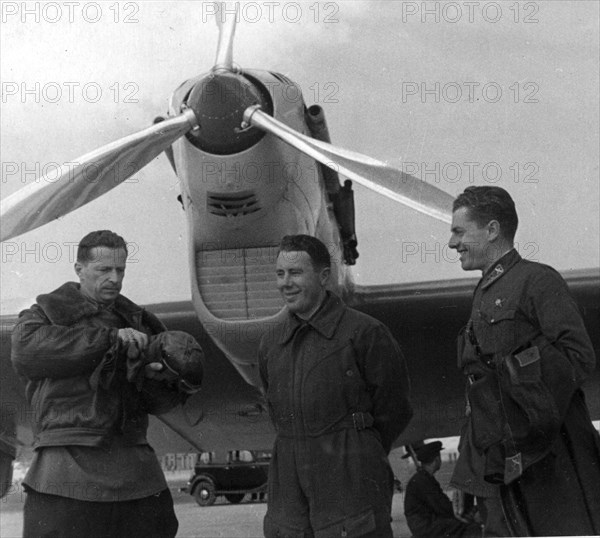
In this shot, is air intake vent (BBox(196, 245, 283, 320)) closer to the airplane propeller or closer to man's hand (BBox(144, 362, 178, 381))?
the airplane propeller

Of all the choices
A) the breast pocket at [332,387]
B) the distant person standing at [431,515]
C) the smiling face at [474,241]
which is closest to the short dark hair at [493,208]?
the smiling face at [474,241]

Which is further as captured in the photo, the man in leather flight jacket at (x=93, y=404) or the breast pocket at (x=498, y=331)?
the man in leather flight jacket at (x=93, y=404)

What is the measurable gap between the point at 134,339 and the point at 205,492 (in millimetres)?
11125

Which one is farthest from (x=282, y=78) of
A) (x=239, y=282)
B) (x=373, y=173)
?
(x=239, y=282)

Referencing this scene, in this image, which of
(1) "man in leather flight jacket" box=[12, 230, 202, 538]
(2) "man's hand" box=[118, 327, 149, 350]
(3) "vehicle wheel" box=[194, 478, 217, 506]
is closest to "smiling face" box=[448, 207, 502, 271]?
(1) "man in leather flight jacket" box=[12, 230, 202, 538]

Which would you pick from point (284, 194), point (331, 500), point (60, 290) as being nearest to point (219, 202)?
point (284, 194)

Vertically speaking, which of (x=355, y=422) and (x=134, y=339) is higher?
(x=134, y=339)

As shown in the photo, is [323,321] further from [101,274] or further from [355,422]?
[101,274]

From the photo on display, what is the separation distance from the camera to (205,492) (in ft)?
43.5

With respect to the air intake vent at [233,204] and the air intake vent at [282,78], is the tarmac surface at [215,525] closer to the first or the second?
the air intake vent at [233,204]

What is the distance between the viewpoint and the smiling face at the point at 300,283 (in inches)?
115

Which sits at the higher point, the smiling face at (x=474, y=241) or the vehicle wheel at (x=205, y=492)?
the smiling face at (x=474, y=241)

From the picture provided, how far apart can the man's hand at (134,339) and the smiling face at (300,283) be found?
1.70 ft

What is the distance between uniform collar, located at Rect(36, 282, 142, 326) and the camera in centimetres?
280
